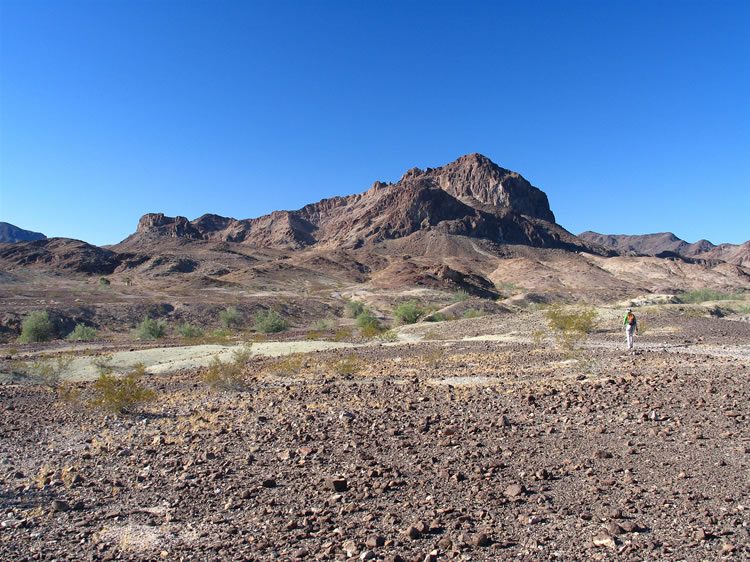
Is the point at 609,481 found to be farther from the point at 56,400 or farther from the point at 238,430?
the point at 56,400

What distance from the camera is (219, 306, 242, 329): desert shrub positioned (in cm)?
4481

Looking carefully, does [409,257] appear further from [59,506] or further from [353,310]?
[59,506]

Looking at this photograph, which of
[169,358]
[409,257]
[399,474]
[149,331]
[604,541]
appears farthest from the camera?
[409,257]

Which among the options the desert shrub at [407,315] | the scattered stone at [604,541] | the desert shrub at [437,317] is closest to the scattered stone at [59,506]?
the scattered stone at [604,541]

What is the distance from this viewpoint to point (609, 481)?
203 inches

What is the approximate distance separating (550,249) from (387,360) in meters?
151

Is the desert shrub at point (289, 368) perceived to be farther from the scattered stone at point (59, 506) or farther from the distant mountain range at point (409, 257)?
the distant mountain range at point (409, 257)

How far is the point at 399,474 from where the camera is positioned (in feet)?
19.1

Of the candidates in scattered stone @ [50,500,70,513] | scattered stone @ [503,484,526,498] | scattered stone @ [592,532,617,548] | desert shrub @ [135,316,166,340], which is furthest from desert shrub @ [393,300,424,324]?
scattered stone @ [592,532,617,548]

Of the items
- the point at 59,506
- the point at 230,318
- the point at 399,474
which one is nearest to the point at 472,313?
the point at 230,318

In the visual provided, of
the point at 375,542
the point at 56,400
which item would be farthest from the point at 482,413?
the point at 56,400

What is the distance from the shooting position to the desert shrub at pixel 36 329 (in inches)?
1406

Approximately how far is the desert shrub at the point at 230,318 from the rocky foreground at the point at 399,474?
33506mm

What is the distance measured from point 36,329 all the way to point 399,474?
38.3 metres
